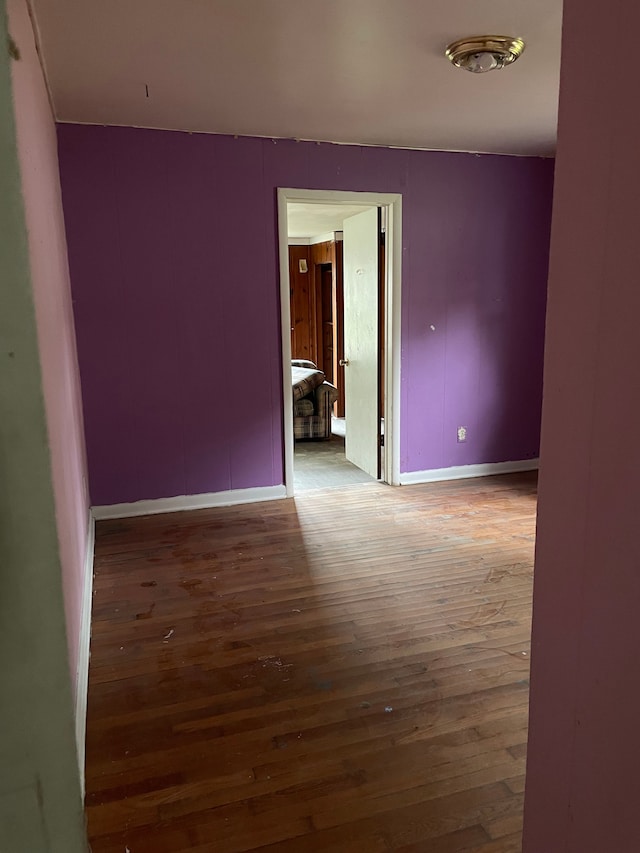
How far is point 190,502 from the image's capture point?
4.33m

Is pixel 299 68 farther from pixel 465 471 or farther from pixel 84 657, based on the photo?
pixel 465 471

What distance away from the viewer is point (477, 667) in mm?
2469

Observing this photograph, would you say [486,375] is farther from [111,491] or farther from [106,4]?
[106,4]

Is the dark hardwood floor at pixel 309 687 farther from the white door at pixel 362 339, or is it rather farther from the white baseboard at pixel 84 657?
the white door at pixel 362 339

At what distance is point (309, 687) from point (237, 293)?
2.68 metres

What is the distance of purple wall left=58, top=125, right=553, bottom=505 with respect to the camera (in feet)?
12.8

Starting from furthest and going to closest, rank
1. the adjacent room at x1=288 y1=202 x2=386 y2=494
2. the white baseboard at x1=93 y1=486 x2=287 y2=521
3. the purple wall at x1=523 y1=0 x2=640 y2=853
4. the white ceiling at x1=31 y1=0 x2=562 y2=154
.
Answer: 1. the adjacent room at x1=288 y1=202 x2=386 y2=494
2. the white baseboard at x1=93 y1=486 x2=287 y2=521
3. the white ceiling at x1=31 y1=0 x2=562 y2=154
4. the purple wall at x1=523 y1=0 x2=640 y2=853

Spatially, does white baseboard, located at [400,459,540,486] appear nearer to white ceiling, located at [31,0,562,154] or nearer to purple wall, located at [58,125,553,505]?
purple wall, located at [58,125,553,505]

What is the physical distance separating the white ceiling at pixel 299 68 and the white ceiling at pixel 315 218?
1.38 meters

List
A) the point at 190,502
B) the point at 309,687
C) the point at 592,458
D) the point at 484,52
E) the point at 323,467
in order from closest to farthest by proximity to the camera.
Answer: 1. the point at 592,458
2. the point at 309,687
3. the point at 484,52
4. the point at 190,502
5. the point at 323,467

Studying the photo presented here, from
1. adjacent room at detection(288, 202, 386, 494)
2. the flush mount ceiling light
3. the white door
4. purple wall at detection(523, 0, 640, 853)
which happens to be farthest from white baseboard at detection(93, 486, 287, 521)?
purple wall at detection(523, 0, 640, 853)

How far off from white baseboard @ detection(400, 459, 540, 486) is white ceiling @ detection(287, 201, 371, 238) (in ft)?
7.04

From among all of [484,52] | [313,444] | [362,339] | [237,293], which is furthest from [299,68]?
[313,444]

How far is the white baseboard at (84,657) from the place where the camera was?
6.56 feet
